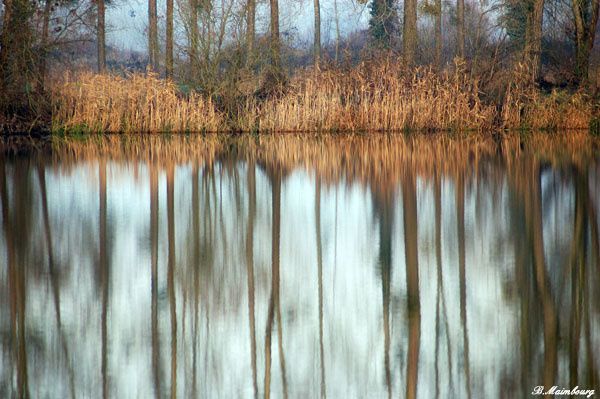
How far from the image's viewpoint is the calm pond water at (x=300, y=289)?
3449mm

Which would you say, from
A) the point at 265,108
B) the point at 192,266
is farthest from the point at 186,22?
the point at 192,266

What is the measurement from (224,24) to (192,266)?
56.3ft

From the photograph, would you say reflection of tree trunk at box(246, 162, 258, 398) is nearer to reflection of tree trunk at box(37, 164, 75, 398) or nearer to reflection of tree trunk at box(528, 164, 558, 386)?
reflection of tree trunk at box(37, 164, 75, 398)

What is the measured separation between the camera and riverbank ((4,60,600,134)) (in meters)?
20.5

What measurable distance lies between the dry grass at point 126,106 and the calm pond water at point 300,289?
10547 mm

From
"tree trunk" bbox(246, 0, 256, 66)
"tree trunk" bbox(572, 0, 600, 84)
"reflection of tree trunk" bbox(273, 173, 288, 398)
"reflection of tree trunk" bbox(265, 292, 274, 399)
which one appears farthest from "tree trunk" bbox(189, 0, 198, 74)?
"reflection of tree trunk" bbox(265, 292, 274, 399)

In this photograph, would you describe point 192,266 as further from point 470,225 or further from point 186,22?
point 186,22

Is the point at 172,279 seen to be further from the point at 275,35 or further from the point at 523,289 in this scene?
the point at 275,35

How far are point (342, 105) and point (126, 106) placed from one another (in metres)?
5.07

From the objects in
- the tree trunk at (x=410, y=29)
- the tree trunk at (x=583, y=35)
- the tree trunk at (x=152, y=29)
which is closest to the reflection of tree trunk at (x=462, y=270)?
the tree trunk at (x=410, y=29)

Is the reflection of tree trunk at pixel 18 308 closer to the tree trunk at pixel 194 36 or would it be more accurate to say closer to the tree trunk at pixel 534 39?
the tree trunk at pixel 194 36

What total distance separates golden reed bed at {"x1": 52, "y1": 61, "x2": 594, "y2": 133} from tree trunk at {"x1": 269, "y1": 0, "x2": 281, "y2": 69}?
1.53m

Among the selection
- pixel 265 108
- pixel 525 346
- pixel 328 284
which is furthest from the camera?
pixel 265 108

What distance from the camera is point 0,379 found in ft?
11.0
